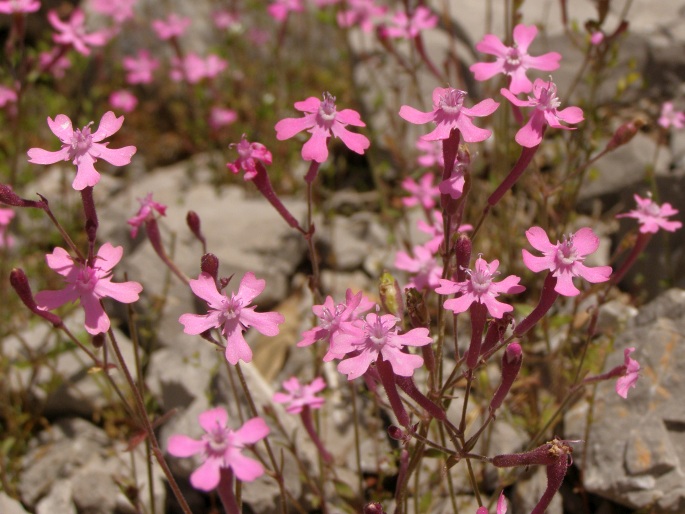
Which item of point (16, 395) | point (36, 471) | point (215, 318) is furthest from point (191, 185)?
point (215, 318)

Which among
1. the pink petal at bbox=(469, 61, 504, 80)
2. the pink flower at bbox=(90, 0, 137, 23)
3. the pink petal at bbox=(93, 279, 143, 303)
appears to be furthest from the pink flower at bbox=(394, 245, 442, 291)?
the pink flower at bbox=(90, 0, 137, 23)

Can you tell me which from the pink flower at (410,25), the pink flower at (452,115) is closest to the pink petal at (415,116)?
the pink flower at (452,115)

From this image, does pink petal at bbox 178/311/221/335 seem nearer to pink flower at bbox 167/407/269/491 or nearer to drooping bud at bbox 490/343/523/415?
pink flower at bbox 167/407/269/491

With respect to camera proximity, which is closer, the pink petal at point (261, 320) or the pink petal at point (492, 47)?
the pink petal at point (261, 320)

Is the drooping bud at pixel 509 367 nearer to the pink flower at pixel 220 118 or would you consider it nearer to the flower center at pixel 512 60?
the flower center at pixel 512 60

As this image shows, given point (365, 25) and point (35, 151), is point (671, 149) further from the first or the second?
point (35, 151)

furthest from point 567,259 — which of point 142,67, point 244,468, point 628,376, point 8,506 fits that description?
point 142,67
